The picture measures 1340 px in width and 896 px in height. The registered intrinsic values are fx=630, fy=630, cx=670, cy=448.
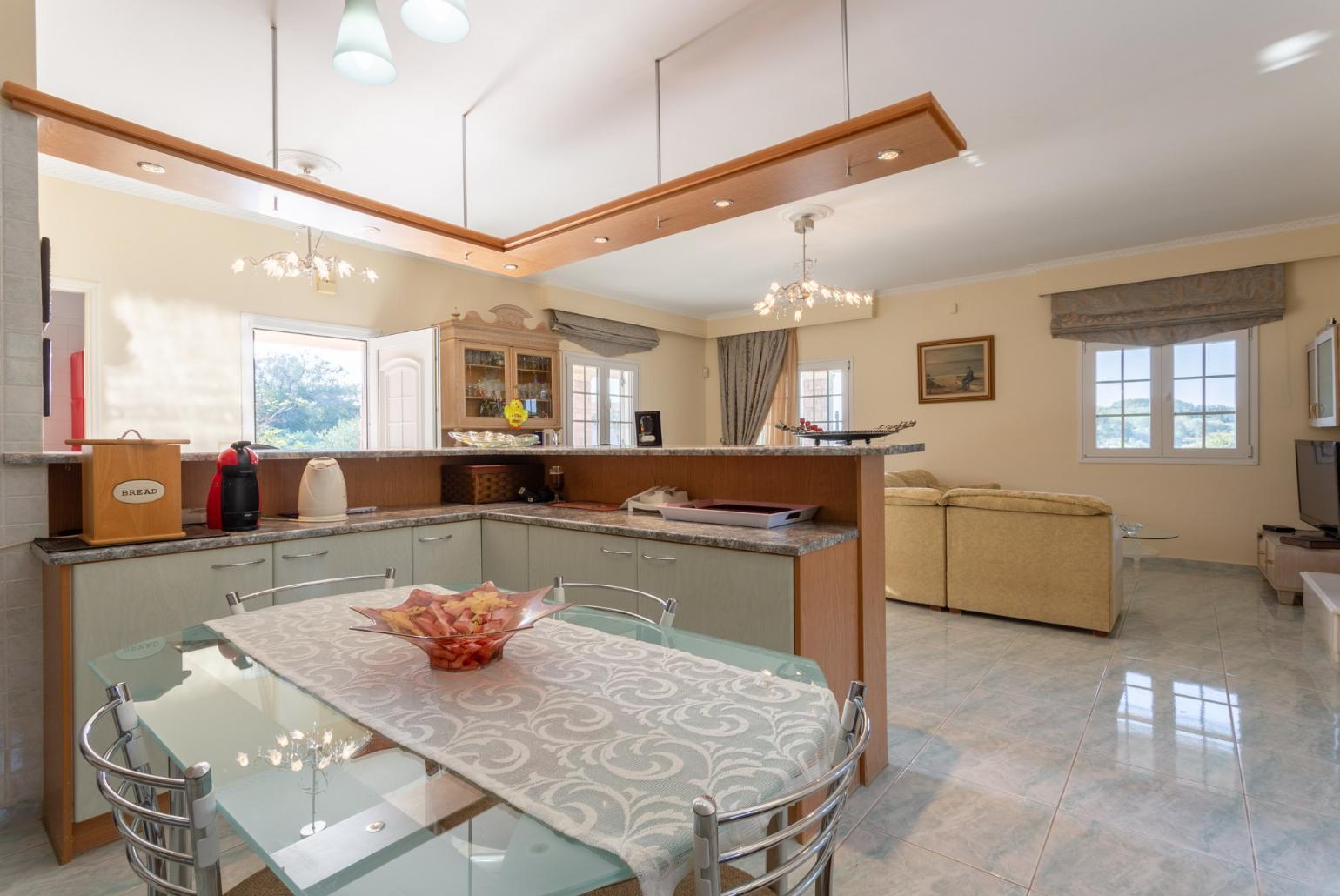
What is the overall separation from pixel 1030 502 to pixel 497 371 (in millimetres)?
3993

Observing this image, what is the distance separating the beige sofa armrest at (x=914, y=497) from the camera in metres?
4.09

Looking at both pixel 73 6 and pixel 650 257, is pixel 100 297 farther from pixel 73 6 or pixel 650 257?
pixel 650 257

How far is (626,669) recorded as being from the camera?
3.48 feet

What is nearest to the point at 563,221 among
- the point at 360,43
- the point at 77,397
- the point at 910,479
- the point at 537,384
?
the point at 360,43

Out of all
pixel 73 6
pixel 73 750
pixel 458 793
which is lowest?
pixel 73 750

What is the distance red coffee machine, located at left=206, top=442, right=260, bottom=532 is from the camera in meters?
2.17

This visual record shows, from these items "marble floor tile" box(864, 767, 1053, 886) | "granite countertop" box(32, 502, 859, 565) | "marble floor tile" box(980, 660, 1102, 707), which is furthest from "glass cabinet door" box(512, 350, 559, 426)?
"marble floor tile" box(864, 767, 1053, 886)

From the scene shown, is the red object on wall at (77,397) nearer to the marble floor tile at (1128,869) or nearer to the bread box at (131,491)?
the bread box at (131,491)

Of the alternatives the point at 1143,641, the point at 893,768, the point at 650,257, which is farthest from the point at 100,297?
the point at 1143,641

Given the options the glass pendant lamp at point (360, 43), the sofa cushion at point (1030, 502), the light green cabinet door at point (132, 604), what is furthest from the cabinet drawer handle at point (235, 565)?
the sofa cushion at point (1030, 502)

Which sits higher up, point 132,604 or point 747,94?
point 747,94

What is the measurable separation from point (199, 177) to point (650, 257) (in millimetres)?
3492

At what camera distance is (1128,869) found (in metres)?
1.67

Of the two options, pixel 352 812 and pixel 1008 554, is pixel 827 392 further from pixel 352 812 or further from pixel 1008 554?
pixel 352 812
